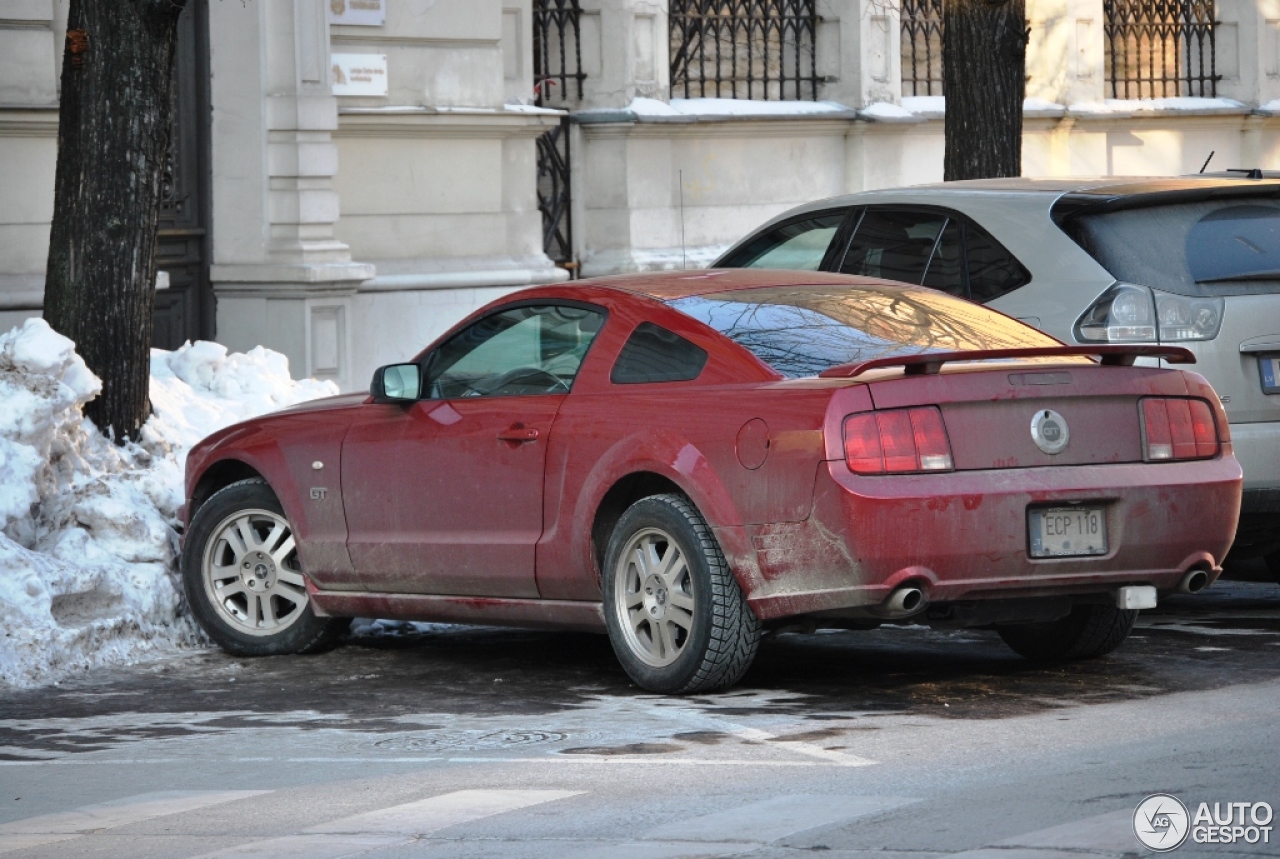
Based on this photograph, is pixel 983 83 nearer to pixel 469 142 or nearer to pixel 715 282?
pixel 469 142

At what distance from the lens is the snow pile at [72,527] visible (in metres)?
8.59

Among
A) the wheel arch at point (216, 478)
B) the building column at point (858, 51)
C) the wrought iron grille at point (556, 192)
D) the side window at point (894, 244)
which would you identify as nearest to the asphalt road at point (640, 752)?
the wheel arch at point (216, 478)

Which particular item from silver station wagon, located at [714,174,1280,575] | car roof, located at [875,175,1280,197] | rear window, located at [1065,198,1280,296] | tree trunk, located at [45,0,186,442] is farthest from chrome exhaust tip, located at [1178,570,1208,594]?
tree trunk, located at [45,0,186,442]

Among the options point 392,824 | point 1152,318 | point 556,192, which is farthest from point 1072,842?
point 556,192

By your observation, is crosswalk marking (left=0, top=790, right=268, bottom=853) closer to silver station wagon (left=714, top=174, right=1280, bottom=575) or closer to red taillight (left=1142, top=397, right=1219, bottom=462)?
red taillight (left=1142, top=397, right=1219, bottom=462)

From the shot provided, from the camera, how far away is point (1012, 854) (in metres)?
5.03

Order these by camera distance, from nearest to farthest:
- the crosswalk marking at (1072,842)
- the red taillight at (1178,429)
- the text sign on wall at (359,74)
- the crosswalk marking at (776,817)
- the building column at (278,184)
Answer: the crosswalk marking at (1072,842) < the crosswalk marking at (776,817) < the red taillight at (1178,429) < the building column at (278,184) < the text sign on wall at (359,74)

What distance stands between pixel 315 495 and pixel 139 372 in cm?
221

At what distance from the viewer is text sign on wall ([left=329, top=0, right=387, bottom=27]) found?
1605 cm

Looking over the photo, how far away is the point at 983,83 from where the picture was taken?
44.9 ft

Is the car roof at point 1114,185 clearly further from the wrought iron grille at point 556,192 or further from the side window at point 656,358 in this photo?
the wrought iron grille at point 556,192

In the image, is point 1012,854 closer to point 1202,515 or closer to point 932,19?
point 1202,515

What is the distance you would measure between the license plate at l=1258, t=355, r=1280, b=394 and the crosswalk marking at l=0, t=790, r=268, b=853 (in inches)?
176

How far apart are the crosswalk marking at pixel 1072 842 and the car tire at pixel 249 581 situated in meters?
4.30
